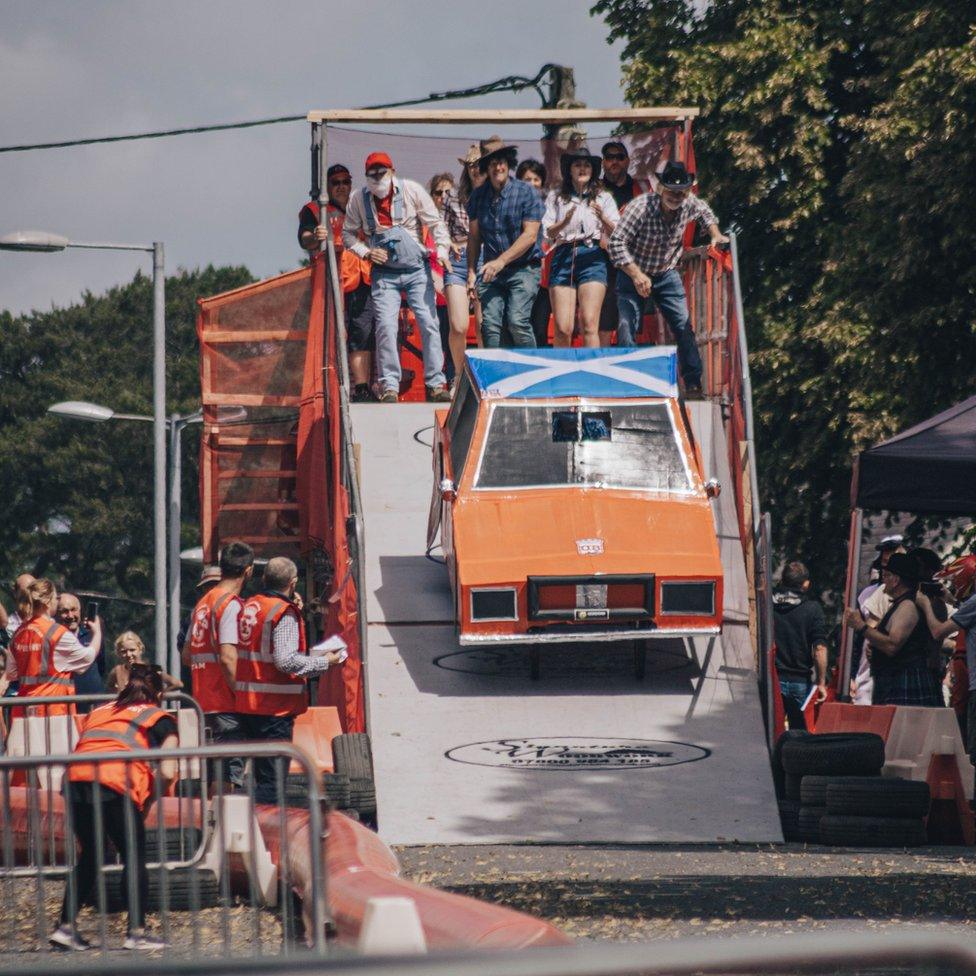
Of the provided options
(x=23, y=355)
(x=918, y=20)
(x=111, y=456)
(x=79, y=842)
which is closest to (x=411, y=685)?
(x=79, y=842)

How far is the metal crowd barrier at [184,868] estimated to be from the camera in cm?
692

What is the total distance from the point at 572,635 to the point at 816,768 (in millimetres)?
2061

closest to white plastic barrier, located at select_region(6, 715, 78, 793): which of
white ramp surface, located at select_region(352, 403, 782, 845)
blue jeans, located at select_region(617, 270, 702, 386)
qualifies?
white ramp surface, located at select_region(352, 403, 782, 845)

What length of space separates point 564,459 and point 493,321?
2973 mm

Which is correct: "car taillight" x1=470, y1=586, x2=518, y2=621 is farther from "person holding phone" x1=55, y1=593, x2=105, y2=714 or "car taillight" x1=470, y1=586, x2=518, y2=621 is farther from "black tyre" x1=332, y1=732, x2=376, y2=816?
"person holding phone" x1=55, y1=593, x2=105, y2=714

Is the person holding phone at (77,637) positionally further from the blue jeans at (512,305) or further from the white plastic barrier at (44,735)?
the blue jeans at (512,305)

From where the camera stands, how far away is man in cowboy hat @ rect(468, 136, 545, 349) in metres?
16.0

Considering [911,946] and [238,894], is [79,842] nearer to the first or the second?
[238,894]

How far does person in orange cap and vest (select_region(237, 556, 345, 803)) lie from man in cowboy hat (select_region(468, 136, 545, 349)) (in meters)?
5.98

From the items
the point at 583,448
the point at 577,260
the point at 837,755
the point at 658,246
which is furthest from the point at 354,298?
the point at 837,755

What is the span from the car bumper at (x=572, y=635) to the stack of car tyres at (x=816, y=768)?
1.41 m

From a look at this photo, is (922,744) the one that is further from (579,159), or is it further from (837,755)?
(579,159)

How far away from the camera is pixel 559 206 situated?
17.0 meters

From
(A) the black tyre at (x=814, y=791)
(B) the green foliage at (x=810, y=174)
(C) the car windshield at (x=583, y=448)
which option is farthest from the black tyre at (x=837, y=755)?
(B) the green foliage at (x=810, y=174)
